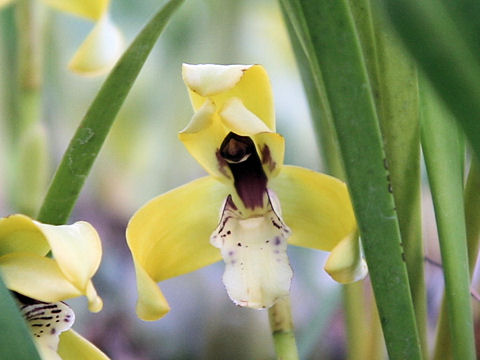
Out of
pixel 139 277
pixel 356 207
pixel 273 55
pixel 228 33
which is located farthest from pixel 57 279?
pixel 273 55

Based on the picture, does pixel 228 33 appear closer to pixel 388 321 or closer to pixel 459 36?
pixel 388 321

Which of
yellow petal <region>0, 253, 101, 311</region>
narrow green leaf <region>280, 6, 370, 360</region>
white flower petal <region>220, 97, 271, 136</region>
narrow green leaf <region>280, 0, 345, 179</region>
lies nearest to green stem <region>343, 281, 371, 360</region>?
narrow green leaf <region>280, 6, 370, 360</region>

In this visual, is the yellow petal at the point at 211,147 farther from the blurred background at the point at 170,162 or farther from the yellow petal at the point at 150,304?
the blurred background at the point at 170,162

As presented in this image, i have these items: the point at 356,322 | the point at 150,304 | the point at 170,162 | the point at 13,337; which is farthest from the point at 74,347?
the point at 170,162

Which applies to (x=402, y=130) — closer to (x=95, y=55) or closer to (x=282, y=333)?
(x=282, y=333)

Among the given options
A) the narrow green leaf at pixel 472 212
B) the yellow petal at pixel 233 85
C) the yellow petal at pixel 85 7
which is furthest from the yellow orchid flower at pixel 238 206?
the yellow petal at pixel 85 7

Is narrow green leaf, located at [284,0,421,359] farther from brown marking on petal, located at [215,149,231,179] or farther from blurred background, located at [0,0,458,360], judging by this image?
blurred background, located at [0,0,458,360]
